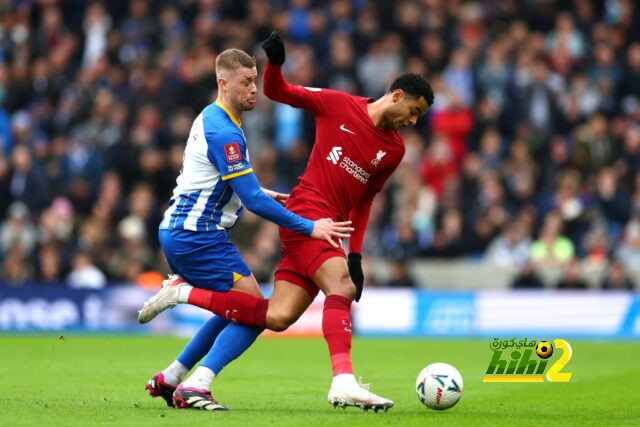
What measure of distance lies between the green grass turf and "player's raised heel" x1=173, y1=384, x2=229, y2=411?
11 centimetres

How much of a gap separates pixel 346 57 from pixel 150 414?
46.2 ft

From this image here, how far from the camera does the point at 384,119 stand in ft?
30.6

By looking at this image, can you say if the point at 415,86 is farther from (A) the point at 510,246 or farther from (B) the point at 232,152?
(A) the point at 510,246

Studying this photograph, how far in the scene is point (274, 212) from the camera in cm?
885

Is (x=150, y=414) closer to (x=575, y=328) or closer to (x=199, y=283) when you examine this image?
(x=199, y=283)

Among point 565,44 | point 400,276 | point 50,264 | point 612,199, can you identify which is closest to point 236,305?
point 400,276

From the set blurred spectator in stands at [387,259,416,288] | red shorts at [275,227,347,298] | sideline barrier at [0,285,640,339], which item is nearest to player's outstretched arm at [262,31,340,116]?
red shorts at [275,227,347,298]

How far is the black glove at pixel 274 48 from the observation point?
8.96 m

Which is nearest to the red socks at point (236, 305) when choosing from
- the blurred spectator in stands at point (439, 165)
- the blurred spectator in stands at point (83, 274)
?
the blurred spectator in stands at point (83, 274)

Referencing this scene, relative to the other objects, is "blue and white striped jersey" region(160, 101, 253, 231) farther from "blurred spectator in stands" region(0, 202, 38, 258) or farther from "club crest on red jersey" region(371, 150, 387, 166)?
"blurred spectator in stands" region(0, 202, 38, 258)

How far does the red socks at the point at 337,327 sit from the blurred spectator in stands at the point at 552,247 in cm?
1160

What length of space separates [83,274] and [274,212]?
11882mm

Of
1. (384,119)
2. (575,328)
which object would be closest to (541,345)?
(384,119)

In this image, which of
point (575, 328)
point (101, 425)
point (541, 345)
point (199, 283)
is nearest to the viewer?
point (101, 425)
